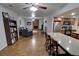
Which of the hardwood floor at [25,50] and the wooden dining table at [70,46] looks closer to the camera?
the wooden dining table at [70,46]

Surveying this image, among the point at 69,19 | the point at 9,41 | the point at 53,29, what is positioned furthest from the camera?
the point at 69,19

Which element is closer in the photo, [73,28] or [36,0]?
[36,0]

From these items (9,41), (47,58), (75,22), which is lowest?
(9,41)

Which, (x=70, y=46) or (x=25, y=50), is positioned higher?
(x=70, y=46)

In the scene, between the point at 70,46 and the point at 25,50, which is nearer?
the point at 70,46

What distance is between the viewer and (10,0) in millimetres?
1180

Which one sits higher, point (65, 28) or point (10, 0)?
point (10, 0)

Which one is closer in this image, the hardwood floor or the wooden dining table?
the wooden dining table

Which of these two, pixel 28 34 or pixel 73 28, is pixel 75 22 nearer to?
pixel 73 28

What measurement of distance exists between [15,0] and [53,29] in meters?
7.89

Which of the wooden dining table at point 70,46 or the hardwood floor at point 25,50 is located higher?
the wooden dining table at point 70,46

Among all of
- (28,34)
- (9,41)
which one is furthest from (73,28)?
(9,41)

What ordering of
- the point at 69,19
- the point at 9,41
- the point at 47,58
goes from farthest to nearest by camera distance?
the point at 69,19 → the point at 9,41 → the point at 47,58

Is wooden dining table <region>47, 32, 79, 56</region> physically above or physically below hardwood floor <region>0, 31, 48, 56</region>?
above
